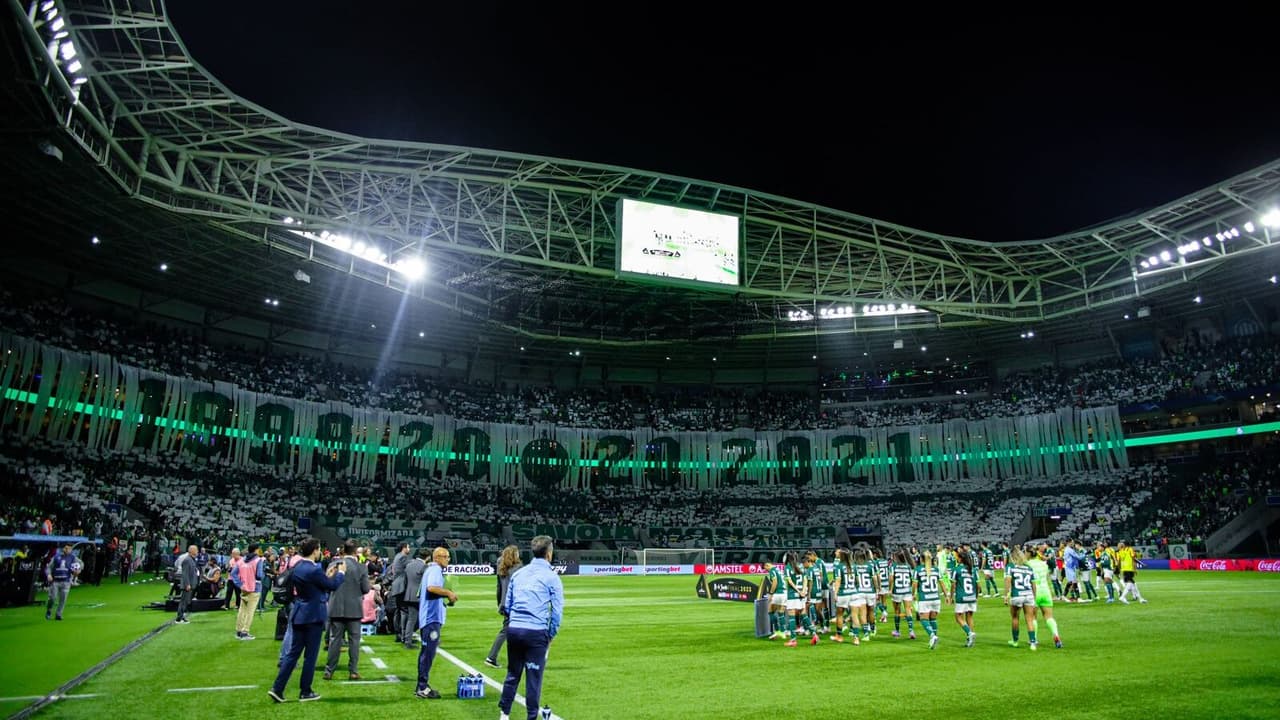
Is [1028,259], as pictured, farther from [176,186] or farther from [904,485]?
[176,186]

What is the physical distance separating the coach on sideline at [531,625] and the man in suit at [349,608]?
4028 mm

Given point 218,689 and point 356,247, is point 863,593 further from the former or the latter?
point 356,247

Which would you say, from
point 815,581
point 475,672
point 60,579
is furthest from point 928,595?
point 60,579

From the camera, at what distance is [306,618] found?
31.4 ft

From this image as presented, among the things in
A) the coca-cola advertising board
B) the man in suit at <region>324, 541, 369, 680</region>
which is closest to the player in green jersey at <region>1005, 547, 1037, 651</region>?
the man in suit at <region>324, 541, 369, 680</region>

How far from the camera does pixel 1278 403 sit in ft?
167

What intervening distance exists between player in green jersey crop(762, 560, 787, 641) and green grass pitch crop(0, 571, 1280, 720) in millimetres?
813

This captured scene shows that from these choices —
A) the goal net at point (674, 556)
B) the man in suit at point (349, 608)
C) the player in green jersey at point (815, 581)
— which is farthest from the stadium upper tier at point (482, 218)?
the player in green jersey at point (815, 581)

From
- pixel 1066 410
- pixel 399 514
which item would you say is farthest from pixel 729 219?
pixel 1066 410

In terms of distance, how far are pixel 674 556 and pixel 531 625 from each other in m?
48.2

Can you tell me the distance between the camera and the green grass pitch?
30.4 feet

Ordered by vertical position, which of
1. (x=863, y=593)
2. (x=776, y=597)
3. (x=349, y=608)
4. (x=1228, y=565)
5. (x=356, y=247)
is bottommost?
(x=1228, y=565)

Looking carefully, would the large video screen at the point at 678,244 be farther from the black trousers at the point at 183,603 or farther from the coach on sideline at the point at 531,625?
the coach on sideline at the point at 531,625

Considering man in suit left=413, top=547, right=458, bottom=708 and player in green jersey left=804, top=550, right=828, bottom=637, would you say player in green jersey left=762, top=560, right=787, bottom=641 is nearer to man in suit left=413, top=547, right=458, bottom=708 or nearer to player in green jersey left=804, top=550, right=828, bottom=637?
player in green jersey left=804, top=550, right=828, bottom=637
